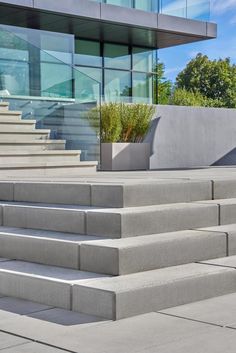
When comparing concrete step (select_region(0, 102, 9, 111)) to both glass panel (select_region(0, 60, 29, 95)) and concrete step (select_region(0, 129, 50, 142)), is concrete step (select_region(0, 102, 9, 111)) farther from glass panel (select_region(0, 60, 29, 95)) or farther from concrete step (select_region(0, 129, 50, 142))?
concrete step (select_region(0, 129, 50, 142))

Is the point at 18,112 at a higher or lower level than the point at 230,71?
lower

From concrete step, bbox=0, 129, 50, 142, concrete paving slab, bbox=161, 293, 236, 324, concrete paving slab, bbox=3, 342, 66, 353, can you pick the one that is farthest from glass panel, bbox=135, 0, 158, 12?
concrete paving slab, bbox=3, 342, 66, 353

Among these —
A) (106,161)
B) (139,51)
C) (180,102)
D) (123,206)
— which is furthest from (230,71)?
(123,206)

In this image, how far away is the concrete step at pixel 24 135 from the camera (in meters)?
11.8

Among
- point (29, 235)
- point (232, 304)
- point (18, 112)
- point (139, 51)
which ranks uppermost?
point (139, 51)

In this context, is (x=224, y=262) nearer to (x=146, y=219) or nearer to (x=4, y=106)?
(x=146, y=219)

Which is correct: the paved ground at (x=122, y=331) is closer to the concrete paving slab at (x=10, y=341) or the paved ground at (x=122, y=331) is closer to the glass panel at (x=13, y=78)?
the concrete paving slab at (x=10, y=341)

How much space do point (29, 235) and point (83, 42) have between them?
Result: 17.7 metres

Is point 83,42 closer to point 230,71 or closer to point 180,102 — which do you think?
point 180,102

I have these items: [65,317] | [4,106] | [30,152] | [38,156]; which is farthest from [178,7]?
[65,317]

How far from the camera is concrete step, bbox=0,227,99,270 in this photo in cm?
541

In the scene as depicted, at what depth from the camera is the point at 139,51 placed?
24281mm

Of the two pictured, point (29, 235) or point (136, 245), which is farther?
point (29, 235)

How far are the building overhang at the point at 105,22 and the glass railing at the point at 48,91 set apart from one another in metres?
5.99
